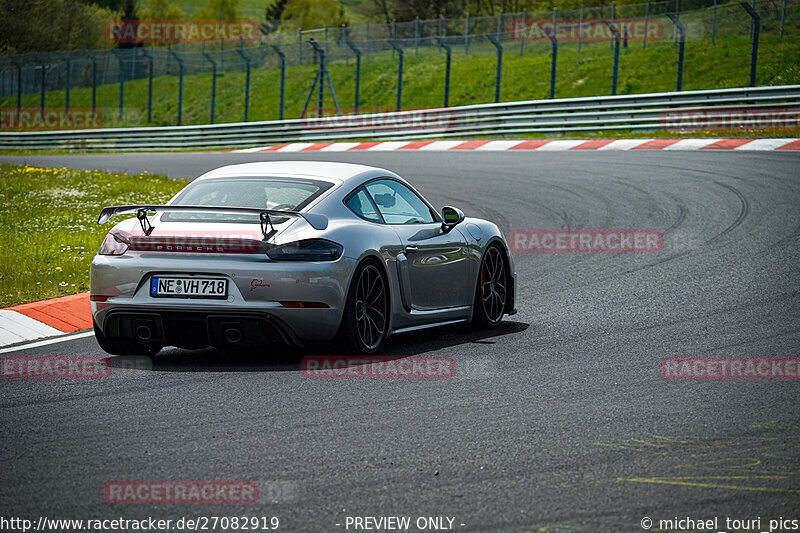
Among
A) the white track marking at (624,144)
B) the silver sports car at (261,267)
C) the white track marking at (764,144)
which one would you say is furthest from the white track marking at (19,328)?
the white track marking at (624,144)

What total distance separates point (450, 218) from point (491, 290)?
86 cm

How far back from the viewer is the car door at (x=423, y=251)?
8.05 m

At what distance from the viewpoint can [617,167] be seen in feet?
62.7

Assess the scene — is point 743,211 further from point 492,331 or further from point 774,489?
point 774,489

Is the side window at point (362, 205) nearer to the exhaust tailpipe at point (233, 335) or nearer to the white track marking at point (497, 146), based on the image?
the exhaust tailpipe at point (233, 335)

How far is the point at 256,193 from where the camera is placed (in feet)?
25.9

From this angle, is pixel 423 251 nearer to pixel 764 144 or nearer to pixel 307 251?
pixel 307 251

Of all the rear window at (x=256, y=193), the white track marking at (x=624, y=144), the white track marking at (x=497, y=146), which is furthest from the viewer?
the white track marking at (x=497, y=146)

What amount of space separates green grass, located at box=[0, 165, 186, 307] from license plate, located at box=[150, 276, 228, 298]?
2.89 meters

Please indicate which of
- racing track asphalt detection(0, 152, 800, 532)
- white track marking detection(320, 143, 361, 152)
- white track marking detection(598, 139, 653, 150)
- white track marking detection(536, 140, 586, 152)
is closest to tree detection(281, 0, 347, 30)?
white track marking detection(320, 143, 361, 152)

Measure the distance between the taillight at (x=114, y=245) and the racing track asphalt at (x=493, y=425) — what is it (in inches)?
30.0

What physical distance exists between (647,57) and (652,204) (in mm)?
28874

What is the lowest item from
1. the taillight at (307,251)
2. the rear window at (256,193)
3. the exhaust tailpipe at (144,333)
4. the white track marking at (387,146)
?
the white track marking at (387,146)

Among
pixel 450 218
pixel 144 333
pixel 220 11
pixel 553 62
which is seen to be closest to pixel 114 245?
pixel 144 333
